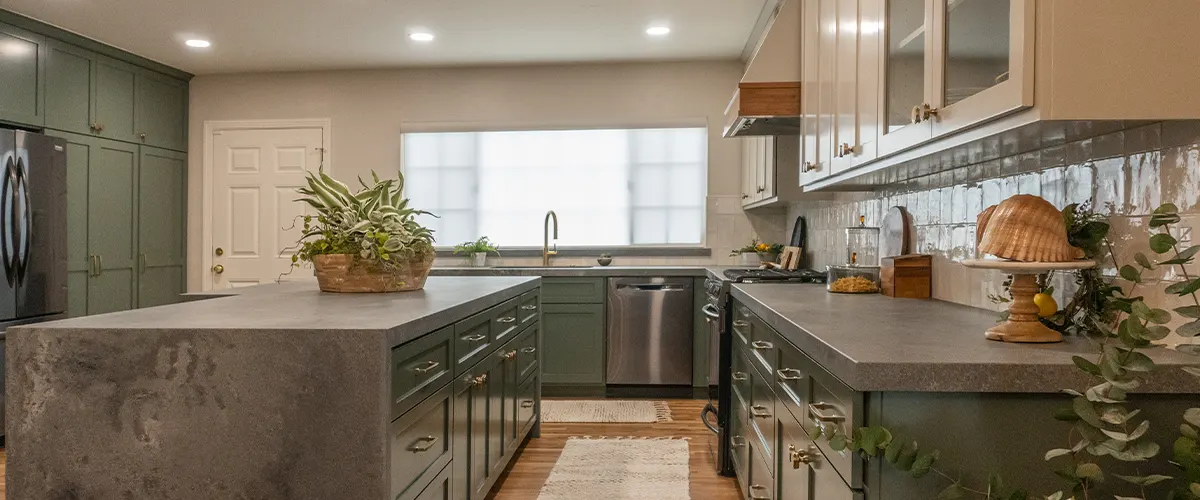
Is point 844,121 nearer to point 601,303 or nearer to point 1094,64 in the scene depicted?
point 1094,64

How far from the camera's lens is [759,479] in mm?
2441

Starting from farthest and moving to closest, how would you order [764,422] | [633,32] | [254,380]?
[633,32] < [764,422] < [254,380]

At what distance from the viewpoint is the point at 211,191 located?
20.2ft

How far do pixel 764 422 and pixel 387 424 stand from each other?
3.72 ft

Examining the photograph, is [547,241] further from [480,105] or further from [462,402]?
[462,402]

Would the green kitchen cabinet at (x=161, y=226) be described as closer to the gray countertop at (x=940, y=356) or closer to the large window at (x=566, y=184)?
the large window at (x=566, y=184)

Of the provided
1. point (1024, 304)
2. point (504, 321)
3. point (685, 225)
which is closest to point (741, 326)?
point (504, 321)

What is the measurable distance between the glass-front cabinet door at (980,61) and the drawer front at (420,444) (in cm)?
138

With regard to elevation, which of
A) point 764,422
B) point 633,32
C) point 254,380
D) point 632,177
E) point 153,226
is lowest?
point 764,422

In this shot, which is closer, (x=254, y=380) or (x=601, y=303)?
A: (x=254, y=380)

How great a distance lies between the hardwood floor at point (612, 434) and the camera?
3211mm

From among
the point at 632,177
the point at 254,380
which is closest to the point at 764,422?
the point at 254,380

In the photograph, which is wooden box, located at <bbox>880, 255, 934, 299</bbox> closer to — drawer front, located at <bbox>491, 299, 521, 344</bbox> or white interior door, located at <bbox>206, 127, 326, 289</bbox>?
drawer front, located at <bbox>491, 299, 521, 344</bbox>

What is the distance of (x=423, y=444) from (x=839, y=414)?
1091mm
